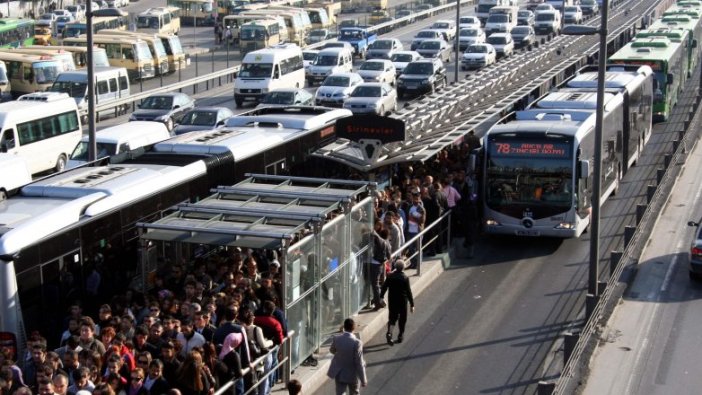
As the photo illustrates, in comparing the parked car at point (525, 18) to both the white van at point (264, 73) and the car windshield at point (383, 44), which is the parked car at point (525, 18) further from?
the white van at point (264, 73)

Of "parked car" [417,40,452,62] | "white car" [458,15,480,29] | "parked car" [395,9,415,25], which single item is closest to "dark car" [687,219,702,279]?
"parked car" [417,40,452,62]

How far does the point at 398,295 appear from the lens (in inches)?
736

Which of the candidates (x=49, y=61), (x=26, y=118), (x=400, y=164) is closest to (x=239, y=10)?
(x=49, y=61)

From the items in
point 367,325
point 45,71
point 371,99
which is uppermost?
point 45,71

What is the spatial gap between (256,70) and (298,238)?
32.0 meters

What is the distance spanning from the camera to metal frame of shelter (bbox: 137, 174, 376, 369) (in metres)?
16.8

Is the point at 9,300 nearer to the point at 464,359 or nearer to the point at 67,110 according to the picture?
the point at 464,359

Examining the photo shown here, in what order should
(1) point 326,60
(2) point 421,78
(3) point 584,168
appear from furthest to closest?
1. (1) point 326,60
2. (2) point 421,78
3. (3) point 584,168

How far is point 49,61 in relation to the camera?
4912cm

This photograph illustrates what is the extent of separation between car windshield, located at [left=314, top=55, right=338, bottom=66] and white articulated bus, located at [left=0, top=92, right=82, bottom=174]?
814 inches

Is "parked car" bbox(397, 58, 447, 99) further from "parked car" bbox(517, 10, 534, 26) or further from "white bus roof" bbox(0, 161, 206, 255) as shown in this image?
"white bus roof" bbox(0, 161, 206, 255)

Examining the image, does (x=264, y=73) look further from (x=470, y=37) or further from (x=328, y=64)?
(x=470, y=37)

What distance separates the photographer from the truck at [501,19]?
248 feet

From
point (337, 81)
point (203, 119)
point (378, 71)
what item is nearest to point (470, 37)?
point (378, 71)
